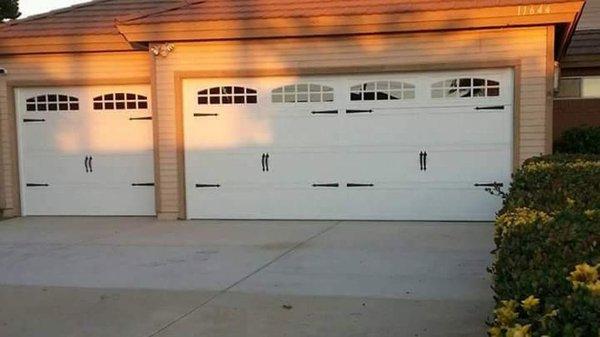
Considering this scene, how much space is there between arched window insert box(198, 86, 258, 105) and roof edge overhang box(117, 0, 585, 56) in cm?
87

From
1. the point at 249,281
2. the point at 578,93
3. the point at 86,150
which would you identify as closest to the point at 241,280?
the point at 249,281

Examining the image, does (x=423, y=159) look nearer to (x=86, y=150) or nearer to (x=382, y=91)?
(x=382, y=91)

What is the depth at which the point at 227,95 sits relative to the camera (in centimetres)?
1120

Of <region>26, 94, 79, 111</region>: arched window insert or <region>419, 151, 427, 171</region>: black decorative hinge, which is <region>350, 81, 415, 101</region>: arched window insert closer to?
<region>419, 151, 427, 171</region>: black decorative hinge

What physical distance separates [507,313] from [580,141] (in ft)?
39.3

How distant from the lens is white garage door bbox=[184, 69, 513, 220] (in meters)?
10.5

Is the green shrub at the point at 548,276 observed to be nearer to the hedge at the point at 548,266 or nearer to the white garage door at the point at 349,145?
the hedge at the point at 548,266

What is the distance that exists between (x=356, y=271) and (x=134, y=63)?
6.54m

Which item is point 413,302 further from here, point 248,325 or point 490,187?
point 490,187

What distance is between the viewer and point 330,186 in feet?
35.9

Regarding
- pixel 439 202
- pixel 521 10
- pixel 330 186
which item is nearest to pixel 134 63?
pixel 330 186

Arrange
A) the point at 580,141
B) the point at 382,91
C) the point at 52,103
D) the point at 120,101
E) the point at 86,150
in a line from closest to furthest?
the point at 382,91
the point at 120,101
the point at 86,150
the point at 52,103
the point at 580,141

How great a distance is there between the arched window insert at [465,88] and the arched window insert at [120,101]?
16.5 ft

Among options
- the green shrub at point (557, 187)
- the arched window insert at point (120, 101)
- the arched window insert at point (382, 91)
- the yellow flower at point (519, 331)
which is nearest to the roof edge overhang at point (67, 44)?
the arched window insert at point (120, 101)
